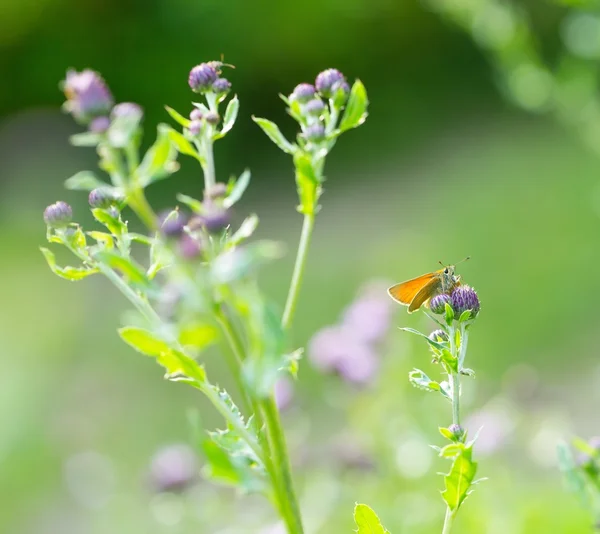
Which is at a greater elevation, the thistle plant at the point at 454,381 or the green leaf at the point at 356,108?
the green leaf at the point at 356,108

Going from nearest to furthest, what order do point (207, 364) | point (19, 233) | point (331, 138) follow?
point (331, 138) → point (207, 364) → point (19, 233)

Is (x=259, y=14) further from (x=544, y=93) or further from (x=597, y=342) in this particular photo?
(x=544, y=93)

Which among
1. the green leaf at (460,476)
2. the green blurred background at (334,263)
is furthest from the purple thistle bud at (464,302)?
the green blurred background at (334,263)

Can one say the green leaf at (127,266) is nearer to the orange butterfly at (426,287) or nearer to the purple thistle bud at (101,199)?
the purple thistle bud at (101,199)

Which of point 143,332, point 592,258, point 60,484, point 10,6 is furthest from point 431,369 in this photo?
point 10,6

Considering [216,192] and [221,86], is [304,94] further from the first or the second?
[216,192]

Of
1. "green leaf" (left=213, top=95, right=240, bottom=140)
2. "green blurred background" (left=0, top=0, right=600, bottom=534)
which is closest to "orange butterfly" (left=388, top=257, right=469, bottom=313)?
"green leaf" (left=213, top=95, right=240, bottom=140)

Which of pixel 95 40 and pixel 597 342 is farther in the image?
pixel 95 40
